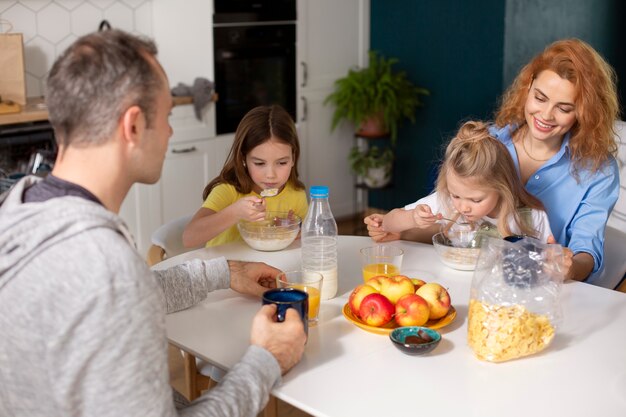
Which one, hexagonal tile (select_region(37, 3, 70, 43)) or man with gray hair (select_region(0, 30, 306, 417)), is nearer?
man with gray hair (select_region(0, 30, 306, 417))

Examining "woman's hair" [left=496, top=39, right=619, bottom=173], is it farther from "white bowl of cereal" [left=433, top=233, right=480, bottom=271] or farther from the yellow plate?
the yellow plate

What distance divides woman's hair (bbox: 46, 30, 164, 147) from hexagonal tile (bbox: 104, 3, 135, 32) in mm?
3291

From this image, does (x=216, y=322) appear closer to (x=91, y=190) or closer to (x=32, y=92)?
(x=91, y=190)

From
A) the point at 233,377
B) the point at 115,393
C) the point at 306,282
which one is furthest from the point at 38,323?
the point at 306,282

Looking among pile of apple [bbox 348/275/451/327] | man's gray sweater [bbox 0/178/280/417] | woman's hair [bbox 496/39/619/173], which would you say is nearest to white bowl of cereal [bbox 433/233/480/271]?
pile of apple [bbox 348/275/451/327]

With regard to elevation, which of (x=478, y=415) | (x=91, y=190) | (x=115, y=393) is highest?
(x=91, y=190)

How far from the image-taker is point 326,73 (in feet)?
16.6

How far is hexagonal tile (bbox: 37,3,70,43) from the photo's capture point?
4141mm

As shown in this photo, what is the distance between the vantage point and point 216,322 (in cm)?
176

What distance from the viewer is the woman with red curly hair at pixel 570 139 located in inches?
89.9

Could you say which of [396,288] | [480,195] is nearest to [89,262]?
[396,288]

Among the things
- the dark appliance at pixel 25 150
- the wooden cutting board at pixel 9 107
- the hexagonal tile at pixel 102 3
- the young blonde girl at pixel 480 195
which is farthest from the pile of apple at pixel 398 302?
the hexagonal tile at pixel 102 3

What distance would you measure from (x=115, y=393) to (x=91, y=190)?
31 centimetres

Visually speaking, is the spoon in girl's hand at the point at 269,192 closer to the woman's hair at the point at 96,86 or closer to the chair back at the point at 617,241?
the chair back at the point at 617,241
